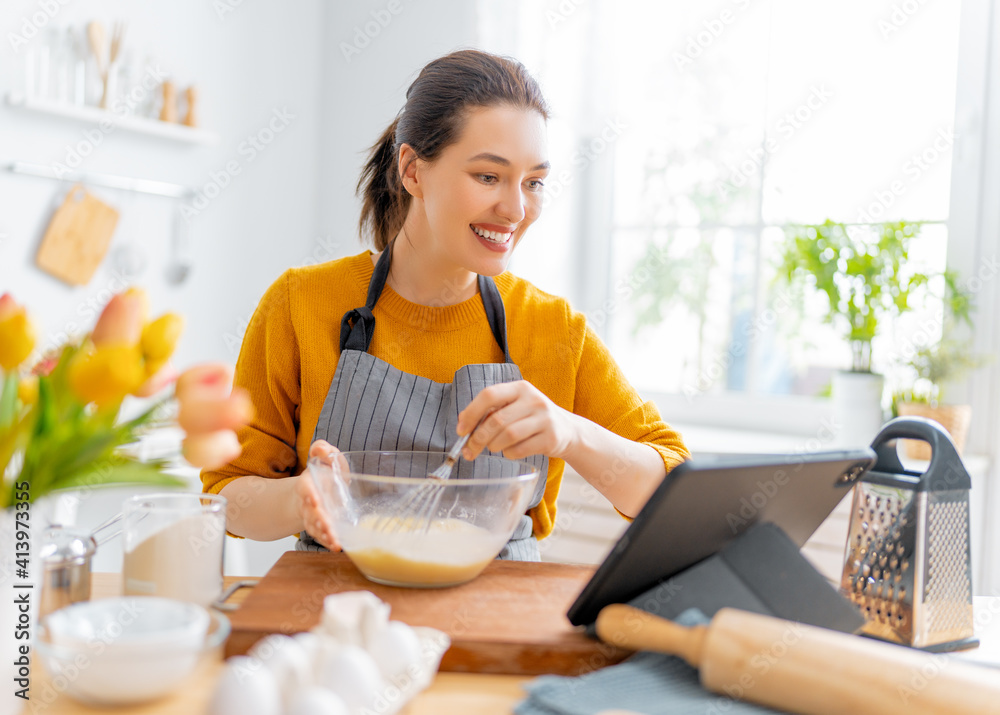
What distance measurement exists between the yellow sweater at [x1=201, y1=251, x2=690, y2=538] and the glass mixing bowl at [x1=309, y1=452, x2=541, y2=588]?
1.54 feet

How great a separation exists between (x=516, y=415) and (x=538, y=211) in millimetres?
A: 520

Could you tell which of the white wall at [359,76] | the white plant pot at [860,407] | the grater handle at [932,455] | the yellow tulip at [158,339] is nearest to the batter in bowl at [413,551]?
the yellow tulip at [158,339]

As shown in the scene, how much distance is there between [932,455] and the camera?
97cm

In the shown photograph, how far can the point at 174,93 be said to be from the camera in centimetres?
259

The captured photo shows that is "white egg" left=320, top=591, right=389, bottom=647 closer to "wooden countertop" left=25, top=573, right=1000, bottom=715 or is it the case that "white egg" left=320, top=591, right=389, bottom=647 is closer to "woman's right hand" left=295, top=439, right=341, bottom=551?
"wooden countertop" left=25, top=573, right=1000, bottom=715

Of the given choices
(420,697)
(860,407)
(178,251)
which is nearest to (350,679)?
(420,697)

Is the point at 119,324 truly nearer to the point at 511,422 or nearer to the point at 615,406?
the point at 511,422

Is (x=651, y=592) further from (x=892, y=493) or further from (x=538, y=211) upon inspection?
(x=538, y=211)

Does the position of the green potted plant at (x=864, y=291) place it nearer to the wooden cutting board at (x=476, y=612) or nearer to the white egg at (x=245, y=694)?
the wooden cutting board at (x=476, y=612)

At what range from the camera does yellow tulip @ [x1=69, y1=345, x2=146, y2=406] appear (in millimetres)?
587

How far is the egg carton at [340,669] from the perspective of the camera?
1.95ft

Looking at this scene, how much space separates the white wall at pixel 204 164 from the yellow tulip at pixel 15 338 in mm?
1827

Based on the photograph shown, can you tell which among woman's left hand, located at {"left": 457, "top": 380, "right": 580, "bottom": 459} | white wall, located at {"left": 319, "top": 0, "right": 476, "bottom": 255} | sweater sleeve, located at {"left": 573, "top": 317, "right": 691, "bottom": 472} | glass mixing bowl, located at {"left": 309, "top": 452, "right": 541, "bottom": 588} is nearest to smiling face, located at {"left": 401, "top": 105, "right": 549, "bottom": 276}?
sweater sleeve, located at {"left": 573, "top": 317, "right": 691, "bottom": 472}

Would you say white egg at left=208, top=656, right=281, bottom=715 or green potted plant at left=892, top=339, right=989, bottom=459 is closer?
white egg at left=208, top=656, right=281, bottom=715
